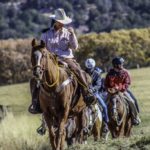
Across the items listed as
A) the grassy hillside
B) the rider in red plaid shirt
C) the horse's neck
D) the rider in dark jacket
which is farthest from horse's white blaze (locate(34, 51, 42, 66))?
the rider in red plaid shirt

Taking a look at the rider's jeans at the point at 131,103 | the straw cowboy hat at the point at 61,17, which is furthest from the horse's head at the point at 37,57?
the rider's jeans at the point at 131,103

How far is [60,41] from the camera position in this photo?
16047mm

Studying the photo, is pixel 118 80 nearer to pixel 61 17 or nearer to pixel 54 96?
pixel 61 17

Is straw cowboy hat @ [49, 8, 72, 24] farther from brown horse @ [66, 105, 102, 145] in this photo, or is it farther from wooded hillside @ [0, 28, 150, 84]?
wooded hillside @ [0, 28, 150, 84]

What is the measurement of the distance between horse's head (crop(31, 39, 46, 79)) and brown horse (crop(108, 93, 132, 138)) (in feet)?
19.1

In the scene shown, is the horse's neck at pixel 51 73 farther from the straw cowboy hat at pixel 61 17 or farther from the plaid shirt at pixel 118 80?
the plaid shirt at pixel 118 80

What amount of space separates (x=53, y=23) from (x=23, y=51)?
70333 mm

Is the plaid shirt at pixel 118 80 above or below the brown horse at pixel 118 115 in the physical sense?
above

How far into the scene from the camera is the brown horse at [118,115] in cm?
2031

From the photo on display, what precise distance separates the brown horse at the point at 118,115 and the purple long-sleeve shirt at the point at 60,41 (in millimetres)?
4419

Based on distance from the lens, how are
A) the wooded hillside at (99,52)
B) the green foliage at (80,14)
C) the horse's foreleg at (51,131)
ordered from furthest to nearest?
the green foliage at (80,14)
the wooded hillside at (99,52)
the horse's foreleg at (51,131)

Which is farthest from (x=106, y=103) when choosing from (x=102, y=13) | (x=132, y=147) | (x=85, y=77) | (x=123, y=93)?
(x=102, y=13)

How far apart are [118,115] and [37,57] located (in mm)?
6521

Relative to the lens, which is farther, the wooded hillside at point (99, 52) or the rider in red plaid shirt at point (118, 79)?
the wooded hillside at point (99, 52)
